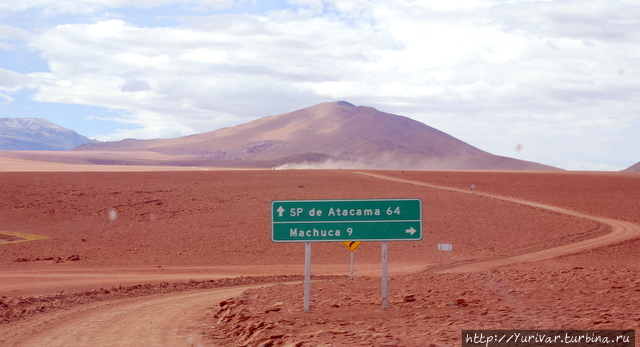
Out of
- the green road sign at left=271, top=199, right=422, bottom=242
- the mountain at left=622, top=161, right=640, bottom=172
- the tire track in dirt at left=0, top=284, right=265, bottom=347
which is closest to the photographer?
the tire track in dirt at left=0, top=284, right=265, bottom=347

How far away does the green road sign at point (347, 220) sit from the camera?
34.6 ft

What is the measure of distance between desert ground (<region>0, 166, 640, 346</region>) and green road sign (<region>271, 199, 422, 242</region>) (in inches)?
50.9

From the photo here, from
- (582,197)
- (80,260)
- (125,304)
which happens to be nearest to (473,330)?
(125,304)

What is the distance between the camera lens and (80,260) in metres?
26.7

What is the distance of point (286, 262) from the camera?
26953 mm

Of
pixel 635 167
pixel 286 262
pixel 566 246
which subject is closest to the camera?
pixel 286 262

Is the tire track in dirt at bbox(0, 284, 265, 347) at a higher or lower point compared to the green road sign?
lower

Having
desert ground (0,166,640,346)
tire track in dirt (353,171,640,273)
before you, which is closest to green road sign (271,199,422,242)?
desert ground (0,166,640,346)

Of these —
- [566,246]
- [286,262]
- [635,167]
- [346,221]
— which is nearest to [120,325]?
[346,221]

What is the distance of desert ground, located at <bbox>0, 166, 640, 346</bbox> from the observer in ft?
31.4

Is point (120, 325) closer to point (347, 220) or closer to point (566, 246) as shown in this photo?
point (347, 220)

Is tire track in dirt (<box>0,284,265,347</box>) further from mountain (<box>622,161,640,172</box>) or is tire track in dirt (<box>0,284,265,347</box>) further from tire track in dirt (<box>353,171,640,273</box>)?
mountain (<box>622,161,640,172</box>)

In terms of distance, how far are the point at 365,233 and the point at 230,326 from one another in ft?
9.50

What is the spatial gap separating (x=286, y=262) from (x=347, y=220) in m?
16.6
